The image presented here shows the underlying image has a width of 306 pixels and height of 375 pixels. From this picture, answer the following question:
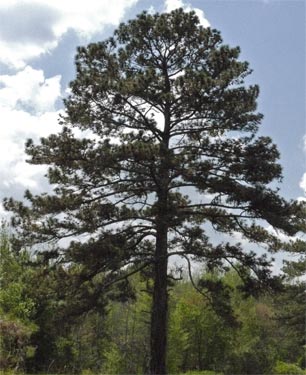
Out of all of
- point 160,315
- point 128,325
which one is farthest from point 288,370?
point 128,325

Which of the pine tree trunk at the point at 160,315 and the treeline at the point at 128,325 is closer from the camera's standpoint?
the pine tree trunk at the point at 160,315

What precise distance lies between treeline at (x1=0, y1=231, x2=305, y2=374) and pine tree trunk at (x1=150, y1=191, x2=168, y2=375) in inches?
27.2

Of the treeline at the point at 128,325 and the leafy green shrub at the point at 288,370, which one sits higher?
the treeline at the point at 128,325

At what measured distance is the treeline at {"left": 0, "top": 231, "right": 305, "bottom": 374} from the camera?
13742 mm

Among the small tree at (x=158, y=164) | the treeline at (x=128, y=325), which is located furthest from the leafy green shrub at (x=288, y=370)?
the small tree at (x=158, y=164)

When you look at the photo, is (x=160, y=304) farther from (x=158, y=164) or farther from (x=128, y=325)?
(x=128, y=325)

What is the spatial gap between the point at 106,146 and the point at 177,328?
84.4ft

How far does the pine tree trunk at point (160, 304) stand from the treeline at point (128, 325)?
0.69 metres

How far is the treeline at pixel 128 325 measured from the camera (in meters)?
13.7

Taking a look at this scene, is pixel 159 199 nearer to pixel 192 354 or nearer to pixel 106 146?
pixel 106 146

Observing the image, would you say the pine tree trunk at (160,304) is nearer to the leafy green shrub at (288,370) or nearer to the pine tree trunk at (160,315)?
the pine tree trunk at (160,315)

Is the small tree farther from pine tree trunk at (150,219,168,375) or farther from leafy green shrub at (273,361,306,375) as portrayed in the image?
leafy green shrub at (273,361,306,375)

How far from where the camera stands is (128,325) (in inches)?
1638

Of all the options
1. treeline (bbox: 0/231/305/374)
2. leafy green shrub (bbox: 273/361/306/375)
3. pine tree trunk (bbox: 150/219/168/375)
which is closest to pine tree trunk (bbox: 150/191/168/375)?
pine tree trunk (bbox: 150/219/168/375)
